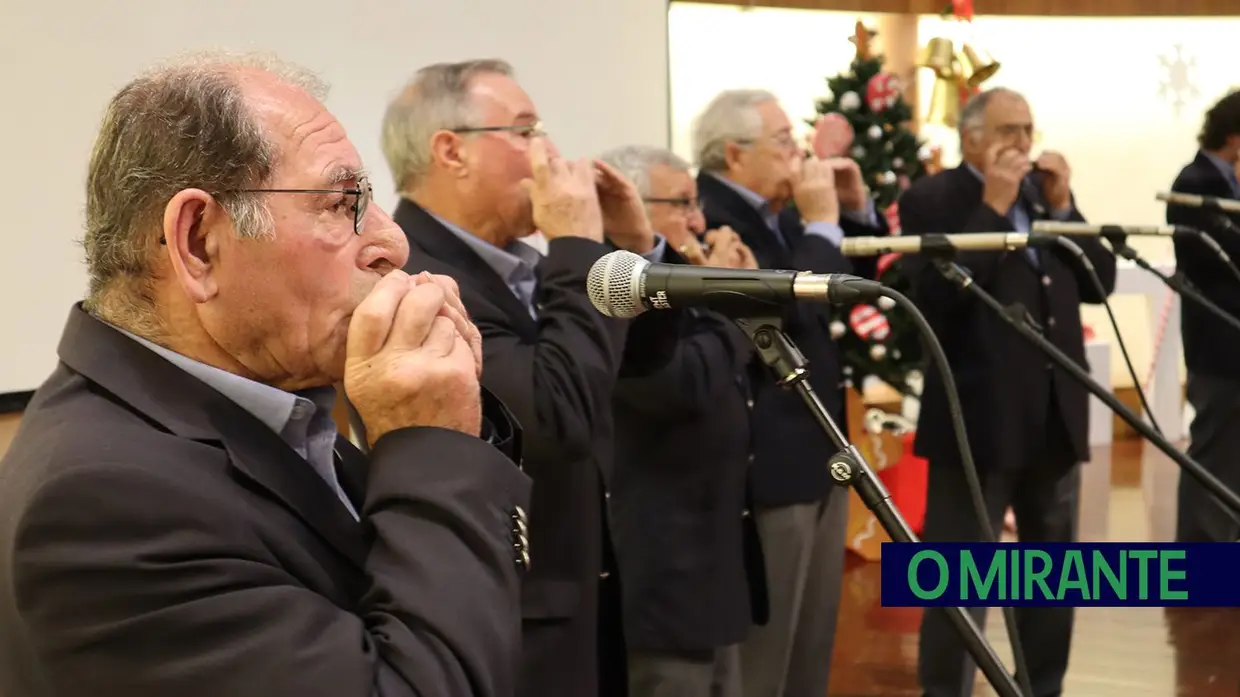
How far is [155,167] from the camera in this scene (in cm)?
104

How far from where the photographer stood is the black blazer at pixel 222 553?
2.92ft

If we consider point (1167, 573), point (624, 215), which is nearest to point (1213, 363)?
point (624, 215)

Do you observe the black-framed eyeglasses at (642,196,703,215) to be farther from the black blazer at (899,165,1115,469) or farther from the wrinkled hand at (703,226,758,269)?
the black blazer at (899,165,1115,469)

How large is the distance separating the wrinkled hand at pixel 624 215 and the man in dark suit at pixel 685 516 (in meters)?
0.13

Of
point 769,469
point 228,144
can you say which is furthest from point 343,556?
point 769,469

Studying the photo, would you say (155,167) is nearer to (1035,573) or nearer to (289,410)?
(289,410)

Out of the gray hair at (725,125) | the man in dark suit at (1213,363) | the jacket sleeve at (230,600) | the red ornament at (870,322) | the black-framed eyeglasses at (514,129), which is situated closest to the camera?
the jacket sleeve at (230,600)

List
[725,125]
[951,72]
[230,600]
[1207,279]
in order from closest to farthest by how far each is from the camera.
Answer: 1. [230,600]
2. [725,125]
3. [1207,279]
4. [951,72]

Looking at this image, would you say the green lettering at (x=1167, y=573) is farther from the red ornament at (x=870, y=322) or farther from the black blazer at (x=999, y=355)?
the red ornament at (x=870, y=322)

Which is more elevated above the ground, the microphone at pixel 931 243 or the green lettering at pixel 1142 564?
the microphone at pixel 931 243

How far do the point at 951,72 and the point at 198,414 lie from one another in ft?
18.2

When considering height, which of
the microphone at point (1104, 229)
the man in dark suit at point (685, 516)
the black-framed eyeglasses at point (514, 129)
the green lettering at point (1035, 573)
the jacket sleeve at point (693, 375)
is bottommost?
the man in dark suit at point (685, 516)

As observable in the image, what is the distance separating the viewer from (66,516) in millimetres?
895

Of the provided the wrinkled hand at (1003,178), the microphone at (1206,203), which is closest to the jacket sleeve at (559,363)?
the microphone at (1206,203)
